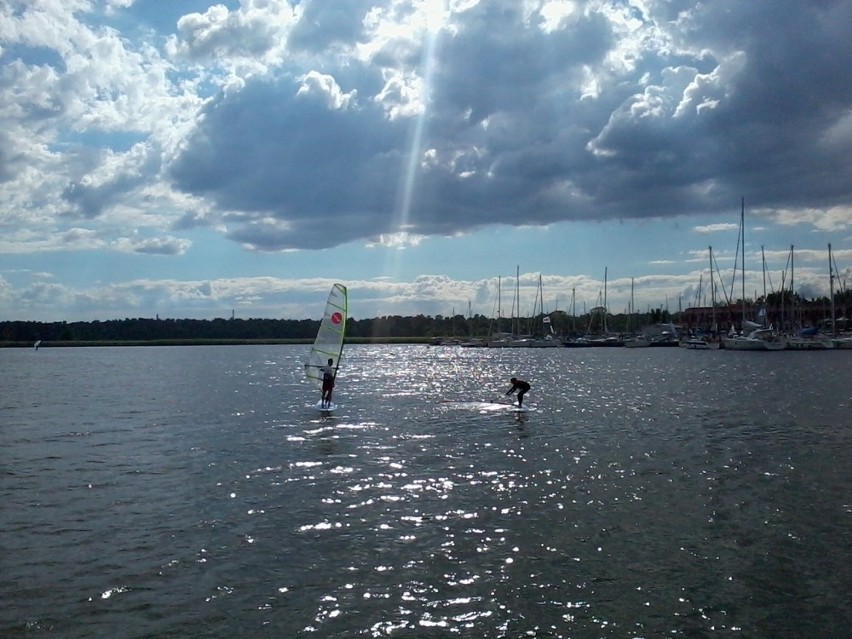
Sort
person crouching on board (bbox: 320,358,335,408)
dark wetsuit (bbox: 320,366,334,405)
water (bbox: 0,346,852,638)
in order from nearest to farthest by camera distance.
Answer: water (bbox: 0,346,852,638), person crouching on board (bbox: 320,358,335,408), dark wetsuit (bbox: 320,366,334,405)

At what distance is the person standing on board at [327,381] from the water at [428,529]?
458 cm

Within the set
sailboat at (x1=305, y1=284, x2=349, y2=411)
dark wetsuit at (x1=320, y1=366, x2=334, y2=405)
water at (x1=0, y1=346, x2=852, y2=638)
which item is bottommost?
water at (x1=0, y1=346, x2=852, y2=638)

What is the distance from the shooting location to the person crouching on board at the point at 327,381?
36.7m

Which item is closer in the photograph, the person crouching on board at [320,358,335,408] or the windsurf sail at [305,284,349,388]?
the windsurf sail at [305,284,349,388]

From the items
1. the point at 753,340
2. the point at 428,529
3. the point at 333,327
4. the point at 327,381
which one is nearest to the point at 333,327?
the point at 333,327

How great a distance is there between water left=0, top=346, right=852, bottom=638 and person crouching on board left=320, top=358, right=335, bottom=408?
4.58 metres

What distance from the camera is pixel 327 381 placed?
38.1m

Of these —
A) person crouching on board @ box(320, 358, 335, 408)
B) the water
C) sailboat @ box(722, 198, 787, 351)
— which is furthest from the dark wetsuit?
sailboat @ box(722, 198, 787, 351)

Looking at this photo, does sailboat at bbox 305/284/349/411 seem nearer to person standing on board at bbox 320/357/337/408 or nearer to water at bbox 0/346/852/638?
person standing on board at bbox 320/357/337/408

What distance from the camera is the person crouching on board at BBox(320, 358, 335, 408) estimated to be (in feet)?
120

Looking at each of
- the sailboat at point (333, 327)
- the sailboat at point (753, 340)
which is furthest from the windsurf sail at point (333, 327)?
the sailboat at point (753, 340)

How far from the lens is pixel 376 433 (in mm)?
29719

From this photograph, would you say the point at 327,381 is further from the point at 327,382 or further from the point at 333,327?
the point at 333,327

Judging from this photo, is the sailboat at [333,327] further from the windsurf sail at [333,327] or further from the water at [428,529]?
the water at [428,529]
